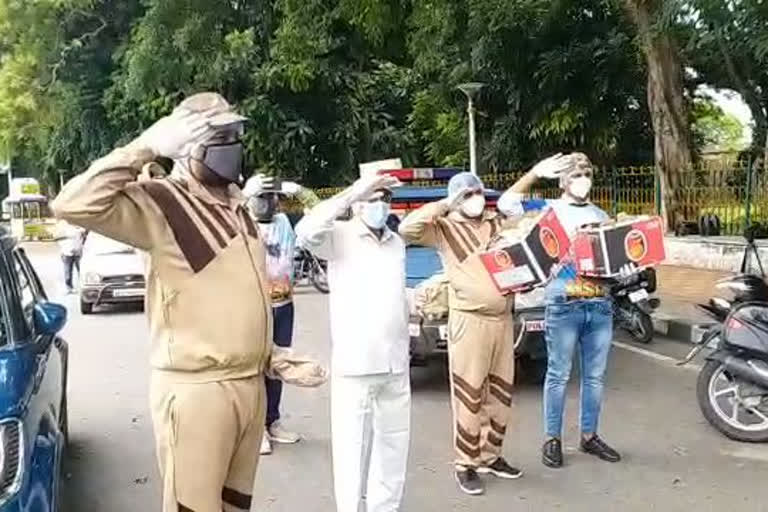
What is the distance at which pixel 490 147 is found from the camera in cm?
1845

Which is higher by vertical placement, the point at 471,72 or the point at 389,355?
the point at 471,72

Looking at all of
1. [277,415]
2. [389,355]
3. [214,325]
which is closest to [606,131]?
[277,415]

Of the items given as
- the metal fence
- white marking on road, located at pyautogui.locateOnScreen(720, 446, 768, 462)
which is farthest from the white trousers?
the metal fence

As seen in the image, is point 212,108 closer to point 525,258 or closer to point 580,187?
point 525,258

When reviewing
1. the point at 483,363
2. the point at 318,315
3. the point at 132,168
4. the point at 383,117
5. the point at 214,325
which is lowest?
the point at 318,315

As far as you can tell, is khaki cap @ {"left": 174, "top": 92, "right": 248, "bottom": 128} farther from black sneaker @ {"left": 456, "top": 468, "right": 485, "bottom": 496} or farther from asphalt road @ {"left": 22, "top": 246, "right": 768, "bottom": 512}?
black sneaker @ {"left": 456, "top": 468, "right": 485, "bottom": 496}

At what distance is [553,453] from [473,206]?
63.8 inches

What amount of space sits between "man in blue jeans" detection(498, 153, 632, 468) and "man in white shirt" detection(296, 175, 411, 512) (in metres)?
1.33

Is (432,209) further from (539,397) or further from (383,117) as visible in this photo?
(383,117)

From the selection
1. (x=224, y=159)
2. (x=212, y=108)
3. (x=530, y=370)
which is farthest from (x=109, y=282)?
(x=212, y=108)

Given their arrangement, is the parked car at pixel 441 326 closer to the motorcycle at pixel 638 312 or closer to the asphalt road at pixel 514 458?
the asphalt road at pixel 514 458

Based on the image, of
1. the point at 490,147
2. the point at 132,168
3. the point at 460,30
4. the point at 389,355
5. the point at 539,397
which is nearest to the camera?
the point at 132,168

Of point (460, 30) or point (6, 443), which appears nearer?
point (6, 443)

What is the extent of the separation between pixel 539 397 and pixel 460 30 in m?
10.8
